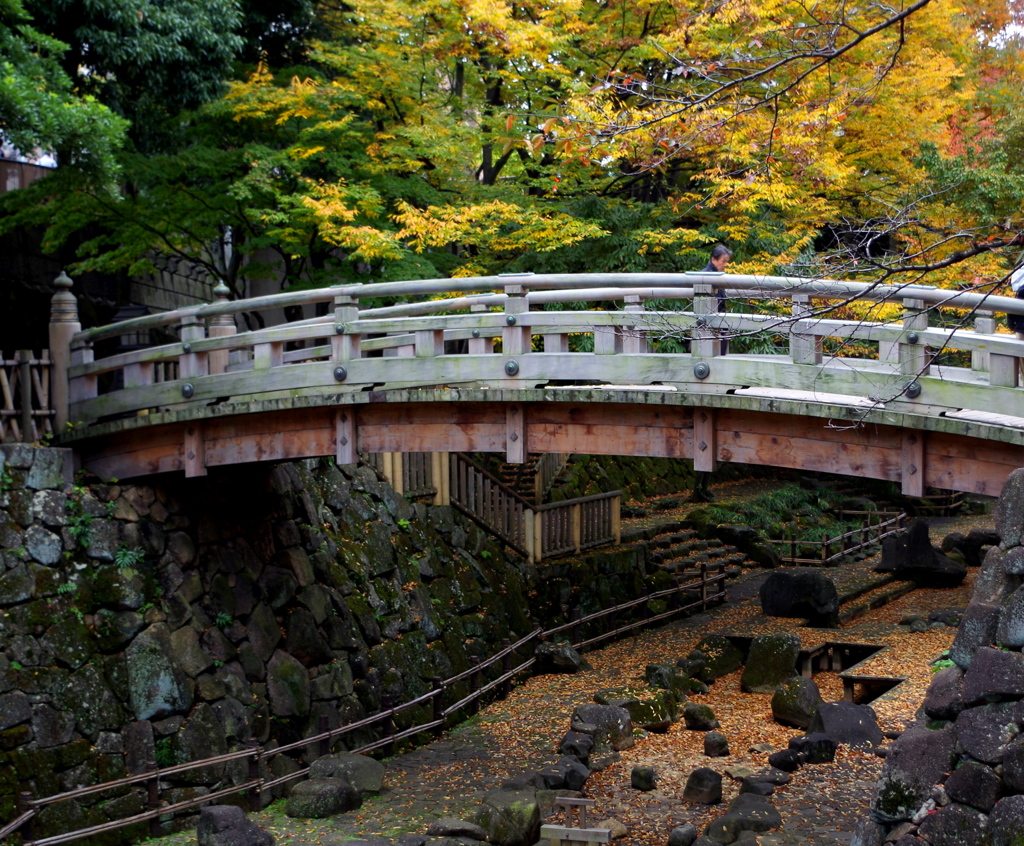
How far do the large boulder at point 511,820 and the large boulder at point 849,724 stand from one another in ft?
13.9

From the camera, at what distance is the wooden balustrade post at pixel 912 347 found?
9375 millimetres

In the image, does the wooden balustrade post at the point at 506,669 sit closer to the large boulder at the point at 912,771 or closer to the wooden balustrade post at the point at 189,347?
the wooden balustrade post at the point at 189,347

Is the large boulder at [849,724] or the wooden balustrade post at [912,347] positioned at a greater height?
the wooden balustrade post at [912,347]

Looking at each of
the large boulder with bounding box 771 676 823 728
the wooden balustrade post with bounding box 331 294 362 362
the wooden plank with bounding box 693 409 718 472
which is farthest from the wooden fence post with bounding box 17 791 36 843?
the large boulder with bounding box 771 676 823 728

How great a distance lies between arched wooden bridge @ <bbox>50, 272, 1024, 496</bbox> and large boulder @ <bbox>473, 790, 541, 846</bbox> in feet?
12.1

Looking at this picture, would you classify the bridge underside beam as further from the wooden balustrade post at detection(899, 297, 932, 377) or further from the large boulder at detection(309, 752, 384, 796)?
the large boulder at detection(309, 752, 384, 796)

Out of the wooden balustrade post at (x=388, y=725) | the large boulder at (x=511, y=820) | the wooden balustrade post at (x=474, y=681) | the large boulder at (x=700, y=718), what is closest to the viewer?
the large boulder at (x=511, y=820)

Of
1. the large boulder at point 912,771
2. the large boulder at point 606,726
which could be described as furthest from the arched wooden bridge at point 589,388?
the large boulder at point 606,726

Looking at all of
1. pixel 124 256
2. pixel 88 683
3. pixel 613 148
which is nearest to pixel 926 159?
pixel 613 148

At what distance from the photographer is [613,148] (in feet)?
48.3

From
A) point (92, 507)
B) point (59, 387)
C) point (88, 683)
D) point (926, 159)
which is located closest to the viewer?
point (88, 683)

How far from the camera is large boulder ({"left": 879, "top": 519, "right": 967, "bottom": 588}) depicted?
23406mm

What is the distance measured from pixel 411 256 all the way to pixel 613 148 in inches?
147

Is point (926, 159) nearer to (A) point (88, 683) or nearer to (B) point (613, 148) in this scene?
(B) point (613, 148)
